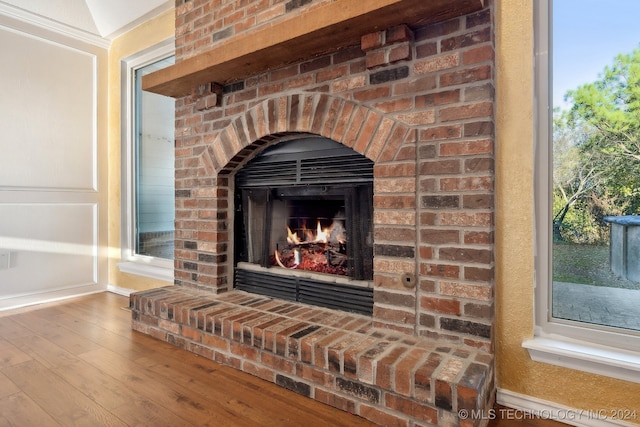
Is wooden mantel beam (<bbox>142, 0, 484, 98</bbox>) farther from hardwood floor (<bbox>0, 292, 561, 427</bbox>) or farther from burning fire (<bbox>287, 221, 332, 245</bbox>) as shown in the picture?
hardwood floor (<bbox>0, 292, 561, 427</bbox>)

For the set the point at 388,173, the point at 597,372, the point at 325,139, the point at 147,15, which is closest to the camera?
the point at 597,372

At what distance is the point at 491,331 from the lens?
140cm

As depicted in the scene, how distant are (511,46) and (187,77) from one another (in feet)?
5.48

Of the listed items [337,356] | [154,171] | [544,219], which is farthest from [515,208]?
[154,171]

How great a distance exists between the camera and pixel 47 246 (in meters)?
3.09

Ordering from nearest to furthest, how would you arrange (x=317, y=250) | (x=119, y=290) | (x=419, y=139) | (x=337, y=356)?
(x=337, y=356) → (x=419, y=139) → (x=317, y=250) → (x=119, y=290)

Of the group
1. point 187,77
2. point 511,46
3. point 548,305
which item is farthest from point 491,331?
point 187,77

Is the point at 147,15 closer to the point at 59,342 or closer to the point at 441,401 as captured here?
the point at 59,342

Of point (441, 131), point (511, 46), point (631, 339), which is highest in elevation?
point (511, 46)

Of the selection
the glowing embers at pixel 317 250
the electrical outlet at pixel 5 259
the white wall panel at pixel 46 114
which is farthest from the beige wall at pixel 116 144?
the glowing embers at pixel 317 250

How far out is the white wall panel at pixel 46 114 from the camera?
2861 mm

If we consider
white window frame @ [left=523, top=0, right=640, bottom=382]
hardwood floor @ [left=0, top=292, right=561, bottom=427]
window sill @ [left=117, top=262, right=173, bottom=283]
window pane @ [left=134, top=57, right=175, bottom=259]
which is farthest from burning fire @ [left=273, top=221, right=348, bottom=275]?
window pane @ [left=134, top=57, right=175, bottom=259]

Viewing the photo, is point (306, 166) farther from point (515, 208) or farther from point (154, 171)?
point (154, 171)

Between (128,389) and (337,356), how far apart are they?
0.94 m
